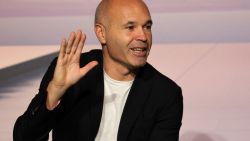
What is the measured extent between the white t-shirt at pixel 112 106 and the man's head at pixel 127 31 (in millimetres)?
68

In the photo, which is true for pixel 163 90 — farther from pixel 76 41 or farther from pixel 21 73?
pixel 21 73

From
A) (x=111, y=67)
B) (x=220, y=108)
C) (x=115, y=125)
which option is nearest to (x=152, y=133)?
(x=115, y=125)

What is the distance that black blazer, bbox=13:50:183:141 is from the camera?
1857 millimetres

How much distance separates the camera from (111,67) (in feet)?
6.33

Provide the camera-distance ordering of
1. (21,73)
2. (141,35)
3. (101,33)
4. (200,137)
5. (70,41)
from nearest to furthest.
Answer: (70,41), (141,35), (101,33), (200,137), (21,73)

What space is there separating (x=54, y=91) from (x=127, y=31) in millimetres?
322

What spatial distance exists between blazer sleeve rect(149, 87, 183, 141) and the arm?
0.33 m

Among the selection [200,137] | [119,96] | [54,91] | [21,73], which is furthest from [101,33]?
[21,73]

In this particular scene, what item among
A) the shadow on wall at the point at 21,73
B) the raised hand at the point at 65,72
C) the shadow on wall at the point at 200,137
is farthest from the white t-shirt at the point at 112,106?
the shadow on wall at the point at 21,73

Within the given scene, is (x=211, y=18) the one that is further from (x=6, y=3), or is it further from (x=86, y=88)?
(x=86, y=88)

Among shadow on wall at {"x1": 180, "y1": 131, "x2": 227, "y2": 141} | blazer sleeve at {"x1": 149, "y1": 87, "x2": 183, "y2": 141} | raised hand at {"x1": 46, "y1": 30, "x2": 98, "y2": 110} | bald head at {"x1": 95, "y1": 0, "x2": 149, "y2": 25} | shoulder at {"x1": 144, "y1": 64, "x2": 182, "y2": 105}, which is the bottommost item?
shadow on wall at {"x1": 180, "y1": 131, "x2": 227, "y2": 141}

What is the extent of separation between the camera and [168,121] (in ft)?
6.26

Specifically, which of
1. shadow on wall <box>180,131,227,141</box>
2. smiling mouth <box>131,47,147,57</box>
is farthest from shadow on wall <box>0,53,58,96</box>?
smiling mouth <box>131,47,147,57</box>

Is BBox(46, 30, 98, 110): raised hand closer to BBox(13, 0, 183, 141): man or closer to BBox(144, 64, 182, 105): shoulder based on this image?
BBox(13, 0, 183, 141): man
